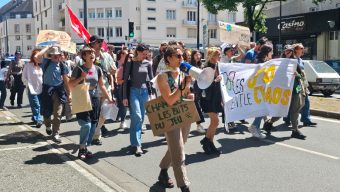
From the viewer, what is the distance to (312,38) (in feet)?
117

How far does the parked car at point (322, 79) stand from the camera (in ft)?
62.0

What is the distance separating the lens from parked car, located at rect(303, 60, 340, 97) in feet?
62.0

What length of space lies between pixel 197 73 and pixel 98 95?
2.52 m

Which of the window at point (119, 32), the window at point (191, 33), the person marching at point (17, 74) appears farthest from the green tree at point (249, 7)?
the window at point (191, 33)

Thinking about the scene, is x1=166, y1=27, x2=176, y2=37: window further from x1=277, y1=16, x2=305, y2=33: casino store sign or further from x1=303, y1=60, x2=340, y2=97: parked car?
x1=303, y1=60, x2=340, y2=97: parked car

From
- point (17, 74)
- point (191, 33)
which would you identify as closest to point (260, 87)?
point (17, 74)

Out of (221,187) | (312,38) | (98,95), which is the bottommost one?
(221,187)

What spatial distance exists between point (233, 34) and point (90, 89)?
572cm

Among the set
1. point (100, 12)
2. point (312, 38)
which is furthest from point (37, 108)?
point (100, 12)

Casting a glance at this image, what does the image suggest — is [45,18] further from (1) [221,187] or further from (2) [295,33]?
(1) [221,187]

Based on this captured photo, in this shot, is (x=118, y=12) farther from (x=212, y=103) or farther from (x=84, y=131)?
(x=84, y=131)

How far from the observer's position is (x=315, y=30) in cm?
3444

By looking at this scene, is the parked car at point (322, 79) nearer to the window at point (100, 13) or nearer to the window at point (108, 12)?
the window at point (108, 12)

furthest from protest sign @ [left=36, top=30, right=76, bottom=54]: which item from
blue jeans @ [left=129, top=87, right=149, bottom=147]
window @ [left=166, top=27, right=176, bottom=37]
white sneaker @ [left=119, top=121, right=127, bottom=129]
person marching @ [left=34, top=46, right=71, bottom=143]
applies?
window @ [left=166, top=27, right=176, bottom=37]
